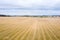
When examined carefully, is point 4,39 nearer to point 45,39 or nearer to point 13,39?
point 13,39

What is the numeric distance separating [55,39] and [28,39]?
717 millimetres

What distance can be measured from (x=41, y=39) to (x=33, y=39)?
0.21 meters

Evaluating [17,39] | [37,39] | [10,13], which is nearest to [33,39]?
[37,39]

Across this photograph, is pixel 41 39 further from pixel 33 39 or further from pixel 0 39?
pixel 0 39

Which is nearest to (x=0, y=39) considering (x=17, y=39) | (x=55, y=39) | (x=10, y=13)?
(x=17, y=39)

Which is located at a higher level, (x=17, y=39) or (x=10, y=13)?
(x=17, y=39)

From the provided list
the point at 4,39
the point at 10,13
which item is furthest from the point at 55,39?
the point at 10,13

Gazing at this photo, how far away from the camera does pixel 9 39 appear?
3951 mm

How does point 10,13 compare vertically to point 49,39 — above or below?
below

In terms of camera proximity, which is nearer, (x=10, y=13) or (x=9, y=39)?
(x=9, y=39)

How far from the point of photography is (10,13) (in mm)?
17344

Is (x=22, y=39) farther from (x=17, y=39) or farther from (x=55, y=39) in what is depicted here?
(x=55, y=39)

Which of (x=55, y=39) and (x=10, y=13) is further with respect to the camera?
(x=10, y=13)

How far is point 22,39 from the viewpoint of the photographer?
399 centimetres
